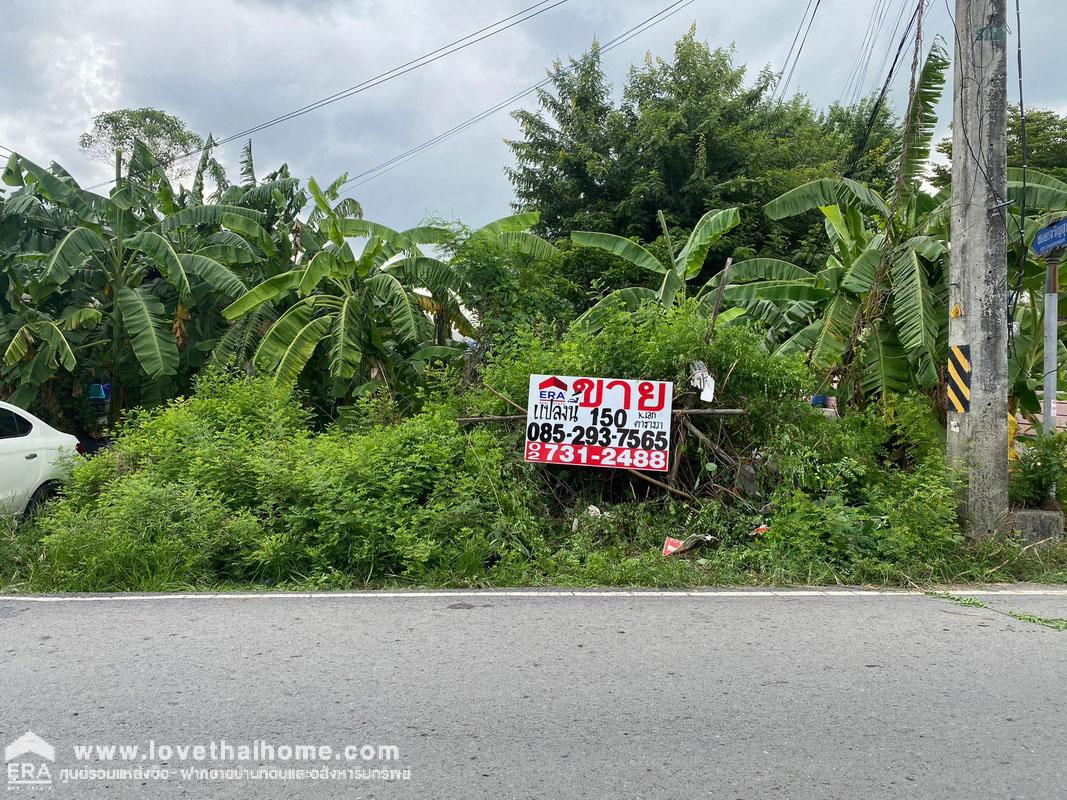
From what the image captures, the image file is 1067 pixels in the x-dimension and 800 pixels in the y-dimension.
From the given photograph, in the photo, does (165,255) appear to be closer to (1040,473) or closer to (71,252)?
(71,252)

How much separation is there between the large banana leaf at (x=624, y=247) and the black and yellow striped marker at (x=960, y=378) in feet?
17.7

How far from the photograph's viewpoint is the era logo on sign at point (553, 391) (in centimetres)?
771

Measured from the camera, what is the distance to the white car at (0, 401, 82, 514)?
7.90 m

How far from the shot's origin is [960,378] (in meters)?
7.43

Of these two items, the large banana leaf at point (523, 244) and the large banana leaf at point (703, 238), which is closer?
the large banana leaf at point (703, 238)

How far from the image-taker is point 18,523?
767 cm

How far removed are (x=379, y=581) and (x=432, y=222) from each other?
26.1ft

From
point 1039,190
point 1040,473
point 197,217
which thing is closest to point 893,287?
point 1039,190

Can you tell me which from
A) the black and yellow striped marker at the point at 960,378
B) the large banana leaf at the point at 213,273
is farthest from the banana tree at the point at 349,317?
the black and yellow striped marker at the point at 960,378

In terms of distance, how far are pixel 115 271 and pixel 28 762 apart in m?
13.1

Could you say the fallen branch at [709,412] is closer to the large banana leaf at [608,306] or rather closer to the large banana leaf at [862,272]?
the large banana leaf at [608,306]

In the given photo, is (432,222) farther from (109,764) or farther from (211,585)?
(109,764)

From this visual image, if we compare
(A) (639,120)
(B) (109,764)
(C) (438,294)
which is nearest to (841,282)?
(C) (438,294)

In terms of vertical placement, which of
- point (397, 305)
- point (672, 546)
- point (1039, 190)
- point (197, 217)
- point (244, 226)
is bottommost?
point (672, 546)
